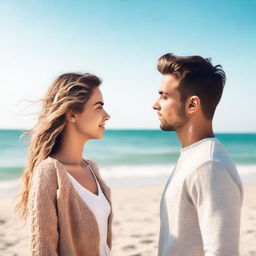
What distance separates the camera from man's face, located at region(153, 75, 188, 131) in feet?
7.88

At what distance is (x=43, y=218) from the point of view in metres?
2.55

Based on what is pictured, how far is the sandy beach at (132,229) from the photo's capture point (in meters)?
6.07

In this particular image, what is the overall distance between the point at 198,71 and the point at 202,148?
516 millimetres

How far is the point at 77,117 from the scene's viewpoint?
3.04m

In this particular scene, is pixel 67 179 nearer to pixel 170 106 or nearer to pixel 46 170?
pixel 46 170

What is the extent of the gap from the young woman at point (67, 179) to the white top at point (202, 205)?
0.71 metres

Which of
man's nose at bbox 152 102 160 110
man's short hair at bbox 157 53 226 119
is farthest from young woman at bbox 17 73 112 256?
man's short hair at bbox 157 53 226 119

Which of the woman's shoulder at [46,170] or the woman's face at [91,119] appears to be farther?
the woman's face at [91,119]

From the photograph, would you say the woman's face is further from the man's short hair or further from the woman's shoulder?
the man's short hair

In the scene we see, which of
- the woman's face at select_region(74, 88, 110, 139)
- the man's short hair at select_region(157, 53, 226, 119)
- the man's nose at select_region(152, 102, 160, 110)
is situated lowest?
the woman's face at select_region(74, 88, 110, 139)

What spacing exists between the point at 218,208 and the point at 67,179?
1.25 metres

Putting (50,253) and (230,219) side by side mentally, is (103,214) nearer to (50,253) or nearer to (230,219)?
(50,253)

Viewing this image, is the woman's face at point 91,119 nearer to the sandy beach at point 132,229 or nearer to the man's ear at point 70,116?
the man's ear at point 70,116

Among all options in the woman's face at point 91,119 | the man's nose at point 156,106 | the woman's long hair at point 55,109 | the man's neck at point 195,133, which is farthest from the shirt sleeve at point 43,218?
the man's neck at point 195,133
